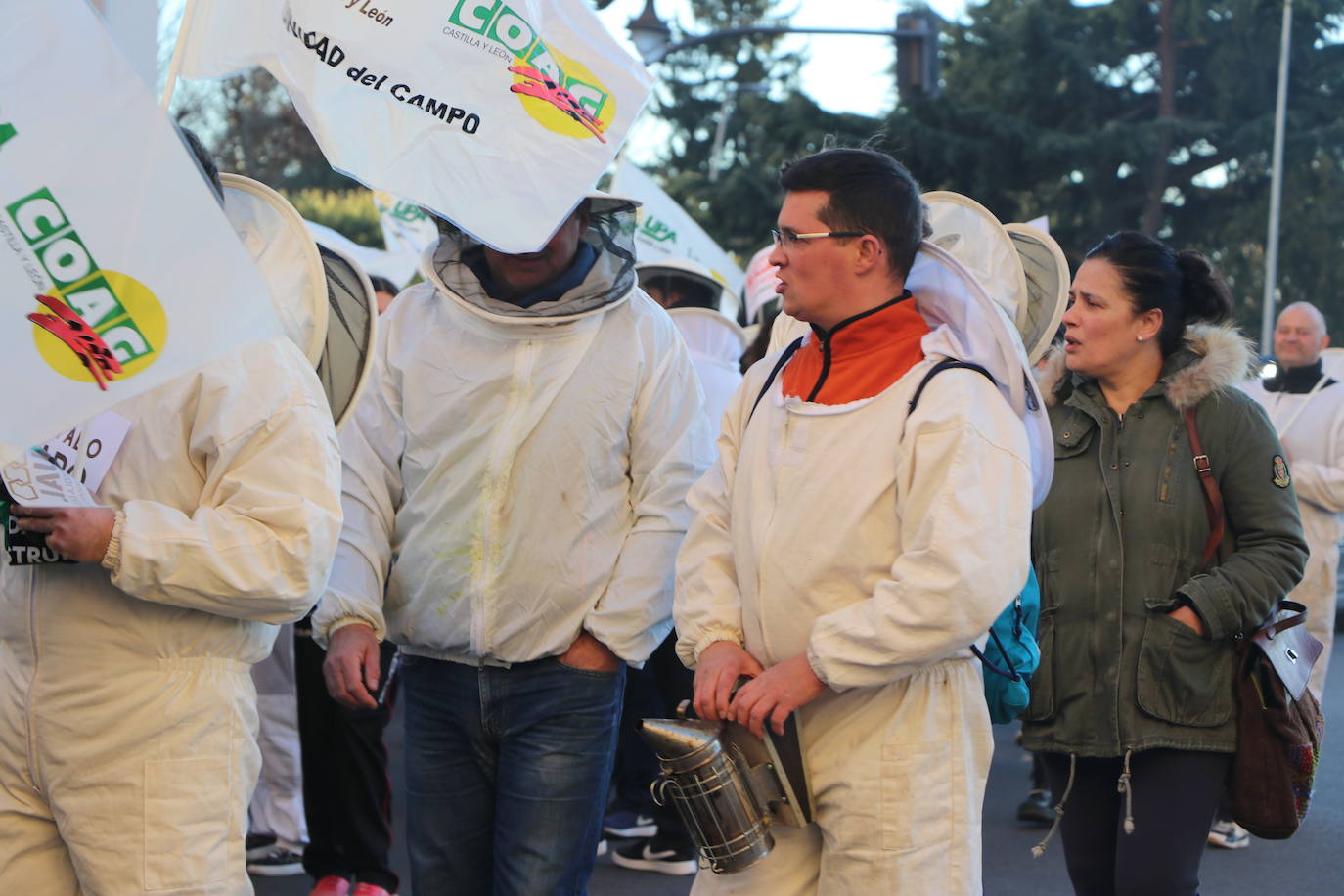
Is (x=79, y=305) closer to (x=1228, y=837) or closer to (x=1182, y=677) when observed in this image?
(x=1182, y=677)

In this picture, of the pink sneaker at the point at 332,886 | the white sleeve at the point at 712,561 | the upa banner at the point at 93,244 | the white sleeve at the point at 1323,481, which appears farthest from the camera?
the white sleeve at the point at 1323,481

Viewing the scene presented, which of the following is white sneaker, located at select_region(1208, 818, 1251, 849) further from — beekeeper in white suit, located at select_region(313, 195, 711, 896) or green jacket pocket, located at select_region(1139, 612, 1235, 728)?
beekeeper in white suit, located at select_region(313, 195, 711, 896)

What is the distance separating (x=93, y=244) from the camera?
241cm

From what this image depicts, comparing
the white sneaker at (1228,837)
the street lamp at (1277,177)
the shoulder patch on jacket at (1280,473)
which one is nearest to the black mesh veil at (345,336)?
the shoulder patch on jacket at (1280,473)

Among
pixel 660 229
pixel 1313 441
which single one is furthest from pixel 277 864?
pixel 1313 441

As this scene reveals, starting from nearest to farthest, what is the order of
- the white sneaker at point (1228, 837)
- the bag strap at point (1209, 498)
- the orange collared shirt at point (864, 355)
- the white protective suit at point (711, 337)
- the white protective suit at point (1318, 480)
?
1. the orange collared shirt at point (864, 355)
2. the bag strap at point (1209, 498)
3. the white sneaker at point (1228, 837)
4. the white protective suit at point (711, 337)
5. the white protective suit at point (1318, 480)

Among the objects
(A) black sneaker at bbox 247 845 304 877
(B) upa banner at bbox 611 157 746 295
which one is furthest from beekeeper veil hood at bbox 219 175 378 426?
(B) upa banner at bbox 611 157 746 295

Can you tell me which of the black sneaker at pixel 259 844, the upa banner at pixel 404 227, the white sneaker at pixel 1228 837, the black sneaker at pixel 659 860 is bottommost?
the white sneaker at pixel 1228 837

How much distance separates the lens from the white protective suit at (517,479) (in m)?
3.42

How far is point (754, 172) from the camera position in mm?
28719

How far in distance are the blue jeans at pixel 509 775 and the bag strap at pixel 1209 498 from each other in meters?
1.48

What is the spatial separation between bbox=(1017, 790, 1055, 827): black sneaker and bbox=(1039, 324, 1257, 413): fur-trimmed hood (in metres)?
3.29

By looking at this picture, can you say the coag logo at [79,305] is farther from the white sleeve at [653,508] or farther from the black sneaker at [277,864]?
the black sneaker at [277,864]

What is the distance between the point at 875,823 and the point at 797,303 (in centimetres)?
102
